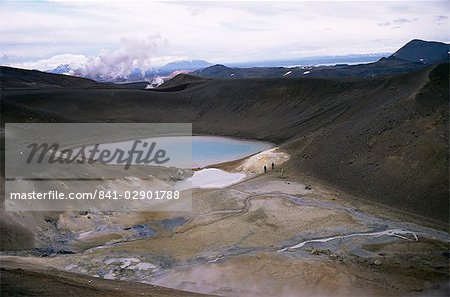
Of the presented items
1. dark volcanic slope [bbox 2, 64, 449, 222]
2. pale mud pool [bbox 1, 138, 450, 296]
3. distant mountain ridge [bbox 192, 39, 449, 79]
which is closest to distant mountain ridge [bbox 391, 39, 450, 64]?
distant mountain ridge [bbox 192, 39, 449, 79]

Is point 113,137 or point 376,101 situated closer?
point 376,101

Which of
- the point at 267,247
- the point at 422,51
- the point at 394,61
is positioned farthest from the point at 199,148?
the point at 422,51

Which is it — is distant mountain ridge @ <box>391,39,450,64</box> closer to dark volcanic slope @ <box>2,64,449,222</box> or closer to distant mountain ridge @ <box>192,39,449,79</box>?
distant mountain ridge @ <box>192,39,449,79</box>

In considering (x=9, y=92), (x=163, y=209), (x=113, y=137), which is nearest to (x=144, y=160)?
(x=163, y=209)

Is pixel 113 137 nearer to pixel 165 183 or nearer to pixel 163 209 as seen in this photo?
pixel 165 183

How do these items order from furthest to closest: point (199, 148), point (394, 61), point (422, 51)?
1. point (422, 51)
2. point (394, 61)
3. point (199, 148)

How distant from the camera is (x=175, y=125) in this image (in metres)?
48.8

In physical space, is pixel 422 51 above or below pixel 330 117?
above

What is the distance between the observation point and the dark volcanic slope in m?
20.7

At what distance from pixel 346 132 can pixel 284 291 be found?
1689 cm

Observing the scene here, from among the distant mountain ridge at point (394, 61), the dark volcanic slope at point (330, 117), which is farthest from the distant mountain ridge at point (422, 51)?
the dark volcanic slope at point (330, 117)

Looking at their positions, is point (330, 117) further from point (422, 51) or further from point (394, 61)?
point (422, 51)

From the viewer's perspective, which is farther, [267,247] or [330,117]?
[330,117]

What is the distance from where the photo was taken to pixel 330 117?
35.8m
